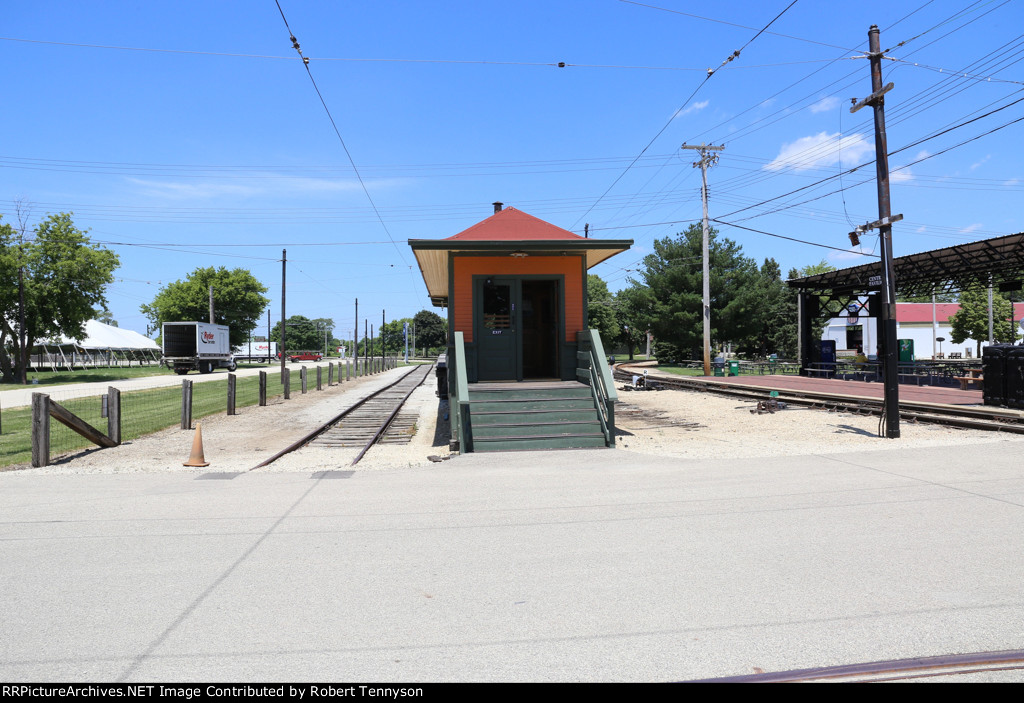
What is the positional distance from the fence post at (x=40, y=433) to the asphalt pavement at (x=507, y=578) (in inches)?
83.0

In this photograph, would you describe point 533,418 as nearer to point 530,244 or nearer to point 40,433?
point 530,244

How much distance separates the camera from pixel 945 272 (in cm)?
2514

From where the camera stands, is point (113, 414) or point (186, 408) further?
point (186, 408)

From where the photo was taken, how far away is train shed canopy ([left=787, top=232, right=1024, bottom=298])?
72.5 feet

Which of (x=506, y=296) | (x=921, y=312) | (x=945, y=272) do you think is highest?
(x=921, y=312)

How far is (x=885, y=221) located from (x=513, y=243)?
7364 mm

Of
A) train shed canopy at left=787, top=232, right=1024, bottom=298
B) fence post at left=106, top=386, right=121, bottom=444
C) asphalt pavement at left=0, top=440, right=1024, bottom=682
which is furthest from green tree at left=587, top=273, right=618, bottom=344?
asphalt pavement at left=0, top=440, right=1024, bottom=682

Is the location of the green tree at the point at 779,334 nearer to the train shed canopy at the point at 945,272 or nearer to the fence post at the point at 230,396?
the train shed canopy at the point at 945,272

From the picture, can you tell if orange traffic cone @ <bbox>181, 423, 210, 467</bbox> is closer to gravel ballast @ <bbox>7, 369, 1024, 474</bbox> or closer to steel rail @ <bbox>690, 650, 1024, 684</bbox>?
gravel ballast @ <bbox>7, 369, 1024, 474</bbox>

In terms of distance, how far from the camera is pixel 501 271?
1436cm

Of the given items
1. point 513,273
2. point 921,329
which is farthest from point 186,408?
point 921,329

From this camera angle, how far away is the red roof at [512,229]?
14445 mm

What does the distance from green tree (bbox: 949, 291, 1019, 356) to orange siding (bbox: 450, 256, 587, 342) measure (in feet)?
173
